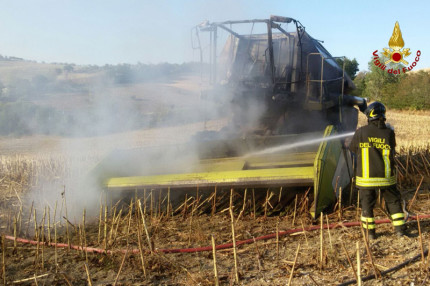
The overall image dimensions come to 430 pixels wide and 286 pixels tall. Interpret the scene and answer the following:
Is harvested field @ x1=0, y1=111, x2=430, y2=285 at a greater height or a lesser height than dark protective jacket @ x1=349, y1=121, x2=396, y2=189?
lesser

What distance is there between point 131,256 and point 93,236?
0.85 m

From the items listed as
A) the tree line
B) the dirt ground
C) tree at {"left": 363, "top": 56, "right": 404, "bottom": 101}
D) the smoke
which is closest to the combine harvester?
the smoke

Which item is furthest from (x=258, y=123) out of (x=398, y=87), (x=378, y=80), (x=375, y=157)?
(x=378, y=80)

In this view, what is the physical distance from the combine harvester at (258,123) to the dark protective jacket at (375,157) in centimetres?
52

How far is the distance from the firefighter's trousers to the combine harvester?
22.1 inches

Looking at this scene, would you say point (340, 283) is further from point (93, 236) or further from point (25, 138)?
point (25, 138)

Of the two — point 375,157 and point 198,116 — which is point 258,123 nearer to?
point 198,116

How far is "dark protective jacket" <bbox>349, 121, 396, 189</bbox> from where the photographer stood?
11.7ft

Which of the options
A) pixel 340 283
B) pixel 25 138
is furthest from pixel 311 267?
pixel 25 138

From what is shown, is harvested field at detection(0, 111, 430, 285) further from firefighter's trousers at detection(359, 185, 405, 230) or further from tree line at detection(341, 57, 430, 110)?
tree line at detection(341, 57, 430, 110)

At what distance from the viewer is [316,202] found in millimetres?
3887

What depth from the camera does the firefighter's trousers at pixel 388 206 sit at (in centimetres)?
347

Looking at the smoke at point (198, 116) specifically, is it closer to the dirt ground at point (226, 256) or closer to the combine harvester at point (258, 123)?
Result: the combine harvester at point (258, 123)

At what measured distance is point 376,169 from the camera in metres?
3.57
